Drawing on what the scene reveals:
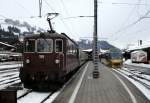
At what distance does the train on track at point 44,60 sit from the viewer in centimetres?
1970

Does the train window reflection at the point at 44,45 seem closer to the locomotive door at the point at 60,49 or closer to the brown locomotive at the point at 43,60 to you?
the brown locomotive at the point at 43,60

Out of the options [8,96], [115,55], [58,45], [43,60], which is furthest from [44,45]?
[115,55]

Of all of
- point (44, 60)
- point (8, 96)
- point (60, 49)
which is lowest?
point (8, 96)

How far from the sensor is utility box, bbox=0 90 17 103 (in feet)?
40.9

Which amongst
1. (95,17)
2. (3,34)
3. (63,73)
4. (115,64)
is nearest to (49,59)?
(63,73)

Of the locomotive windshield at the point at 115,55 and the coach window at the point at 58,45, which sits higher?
the coach window at the point at 58,45

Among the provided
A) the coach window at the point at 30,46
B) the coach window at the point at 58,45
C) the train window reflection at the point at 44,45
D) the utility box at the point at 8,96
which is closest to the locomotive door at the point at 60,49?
the coach window at the point at 58,45

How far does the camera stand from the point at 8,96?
494 inches

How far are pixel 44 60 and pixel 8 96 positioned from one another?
752cm

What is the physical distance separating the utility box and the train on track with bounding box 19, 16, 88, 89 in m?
7.08

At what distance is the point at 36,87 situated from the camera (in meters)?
19.8

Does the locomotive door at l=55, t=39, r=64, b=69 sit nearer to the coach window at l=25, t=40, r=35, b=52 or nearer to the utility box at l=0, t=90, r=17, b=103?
the coach window at l=25, t=40, r=35, b=52

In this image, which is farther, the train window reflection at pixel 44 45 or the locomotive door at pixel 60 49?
the train window reflection at pixel 44 45

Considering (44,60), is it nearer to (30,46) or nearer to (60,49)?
(60,49)
